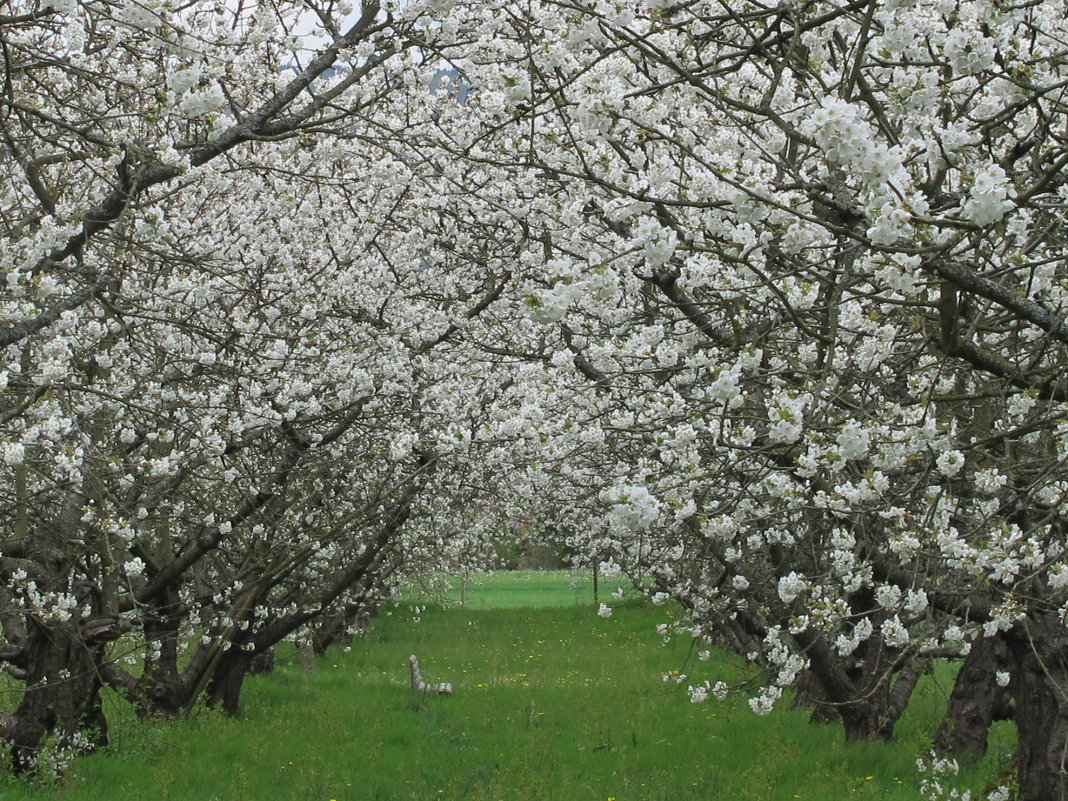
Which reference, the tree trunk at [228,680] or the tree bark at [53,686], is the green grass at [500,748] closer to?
the tree trunk at [228,680]

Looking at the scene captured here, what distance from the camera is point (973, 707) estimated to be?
333 inches

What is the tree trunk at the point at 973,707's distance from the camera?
330 inches

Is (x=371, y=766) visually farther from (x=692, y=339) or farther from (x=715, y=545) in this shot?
(x=692, y=339)

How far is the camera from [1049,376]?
13.0 ft

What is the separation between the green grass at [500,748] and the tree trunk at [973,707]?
0.73 ft

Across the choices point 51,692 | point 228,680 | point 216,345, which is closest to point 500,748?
point 228,680

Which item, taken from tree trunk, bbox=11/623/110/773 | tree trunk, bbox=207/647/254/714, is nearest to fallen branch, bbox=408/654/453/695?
tree trunk, bbox=207/647/254/714

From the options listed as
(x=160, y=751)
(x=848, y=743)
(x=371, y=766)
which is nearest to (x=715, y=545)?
(x=848, y=743)

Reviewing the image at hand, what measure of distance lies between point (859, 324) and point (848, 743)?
5.76 metres

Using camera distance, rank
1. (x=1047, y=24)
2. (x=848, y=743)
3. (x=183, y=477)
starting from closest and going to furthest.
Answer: (x=1047, y=24) < (x=183, y=477) < (x=848, y=743)

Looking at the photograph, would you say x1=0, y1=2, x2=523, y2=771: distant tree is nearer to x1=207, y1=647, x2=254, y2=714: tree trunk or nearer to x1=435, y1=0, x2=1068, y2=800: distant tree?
Result: x1=207, y1=647, x2=254, y2=714: tree trunk

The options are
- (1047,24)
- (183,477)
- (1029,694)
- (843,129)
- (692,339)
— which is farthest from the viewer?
(183,477)

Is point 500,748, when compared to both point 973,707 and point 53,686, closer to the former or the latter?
point 53,686

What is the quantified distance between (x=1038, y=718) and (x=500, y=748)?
15.5 feet
